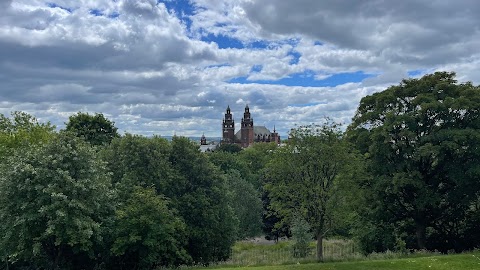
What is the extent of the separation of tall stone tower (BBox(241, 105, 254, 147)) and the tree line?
149999mm

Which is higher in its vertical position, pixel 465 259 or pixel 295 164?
pixel 295 164

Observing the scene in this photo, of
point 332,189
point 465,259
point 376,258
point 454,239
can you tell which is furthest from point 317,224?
point 454,239

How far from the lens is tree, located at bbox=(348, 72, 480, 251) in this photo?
23.0 m

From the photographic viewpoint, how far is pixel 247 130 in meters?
181

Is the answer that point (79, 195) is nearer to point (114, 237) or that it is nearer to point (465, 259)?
point (114, 237)

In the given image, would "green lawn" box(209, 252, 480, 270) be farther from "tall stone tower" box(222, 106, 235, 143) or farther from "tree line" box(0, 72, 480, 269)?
"tall stone tower" box(222, 106, 235, 143)

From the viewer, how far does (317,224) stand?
76.9 feet

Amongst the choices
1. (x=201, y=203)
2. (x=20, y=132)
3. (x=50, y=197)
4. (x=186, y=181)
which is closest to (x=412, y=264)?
(x=201, y=203)

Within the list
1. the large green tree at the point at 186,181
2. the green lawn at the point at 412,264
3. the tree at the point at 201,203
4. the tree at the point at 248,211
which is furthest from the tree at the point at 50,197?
the tree at the point at 248,211

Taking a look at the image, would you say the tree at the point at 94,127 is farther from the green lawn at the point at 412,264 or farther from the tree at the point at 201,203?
the green lawn at the point at 412,264

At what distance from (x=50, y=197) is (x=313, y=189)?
13.9 meters

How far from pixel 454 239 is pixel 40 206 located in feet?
81.8

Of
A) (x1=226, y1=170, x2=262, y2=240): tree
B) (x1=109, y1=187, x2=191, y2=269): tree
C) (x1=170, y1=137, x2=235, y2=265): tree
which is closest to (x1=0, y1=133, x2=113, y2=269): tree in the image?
(x1=109, y1=187, x2=191, y2=269): tree

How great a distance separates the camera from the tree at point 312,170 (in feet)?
75.1
